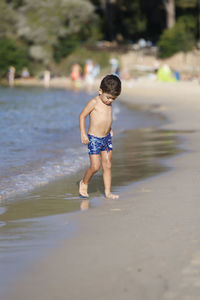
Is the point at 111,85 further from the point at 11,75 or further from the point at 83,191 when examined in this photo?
the point at 11,75

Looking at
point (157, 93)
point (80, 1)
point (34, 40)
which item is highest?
point (80, 1)

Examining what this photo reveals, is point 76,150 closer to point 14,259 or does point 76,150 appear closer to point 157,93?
point 14,259

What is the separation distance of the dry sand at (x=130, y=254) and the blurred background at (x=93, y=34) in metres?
41.7

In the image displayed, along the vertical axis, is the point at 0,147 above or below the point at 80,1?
below

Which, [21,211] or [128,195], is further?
[128,195]

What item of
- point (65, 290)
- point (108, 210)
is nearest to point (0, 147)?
point (108, 210)

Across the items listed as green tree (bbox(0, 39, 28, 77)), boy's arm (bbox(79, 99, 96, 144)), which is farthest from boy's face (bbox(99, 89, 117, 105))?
green tree (bbox(0, 39, 28, 77))

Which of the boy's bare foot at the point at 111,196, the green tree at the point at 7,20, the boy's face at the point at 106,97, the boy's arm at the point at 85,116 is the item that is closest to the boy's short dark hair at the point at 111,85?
the boy's face at the point at 106,97

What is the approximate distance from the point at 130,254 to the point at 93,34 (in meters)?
50.3

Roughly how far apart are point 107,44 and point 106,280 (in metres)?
50.6

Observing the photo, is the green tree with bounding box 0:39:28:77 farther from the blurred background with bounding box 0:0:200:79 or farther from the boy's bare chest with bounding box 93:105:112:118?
the boy's bare chest with bounding box 93:105:112:118

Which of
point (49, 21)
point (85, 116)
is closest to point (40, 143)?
point (85, 116)

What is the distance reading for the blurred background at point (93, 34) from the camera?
1879 inches

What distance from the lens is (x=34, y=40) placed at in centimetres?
5159
